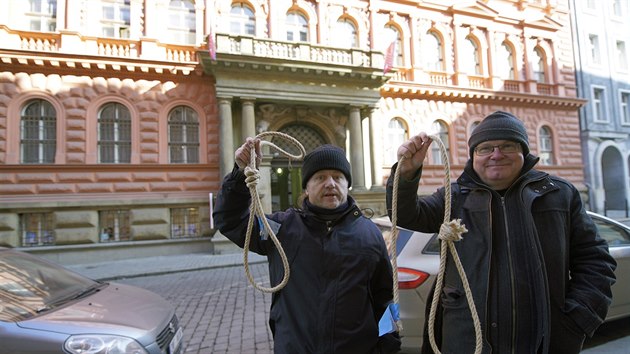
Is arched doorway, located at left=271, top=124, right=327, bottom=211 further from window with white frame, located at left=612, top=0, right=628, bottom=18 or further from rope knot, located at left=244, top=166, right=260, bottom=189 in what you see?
window with white frame, located at left=612, top=0, right=628, bottom=18

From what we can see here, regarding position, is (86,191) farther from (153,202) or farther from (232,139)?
(232,139)

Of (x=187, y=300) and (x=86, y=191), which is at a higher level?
(x=86, y=191)

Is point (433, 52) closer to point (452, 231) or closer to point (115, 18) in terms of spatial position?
point (115, 18)

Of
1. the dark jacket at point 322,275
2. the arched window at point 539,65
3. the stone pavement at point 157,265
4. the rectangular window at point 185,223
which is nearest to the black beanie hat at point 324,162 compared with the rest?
the dark jacket at point 322,275

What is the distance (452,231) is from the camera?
1.63 metres

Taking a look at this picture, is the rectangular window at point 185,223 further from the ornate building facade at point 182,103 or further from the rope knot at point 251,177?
the rope knot at point 251,177

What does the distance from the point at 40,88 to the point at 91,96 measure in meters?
1.49

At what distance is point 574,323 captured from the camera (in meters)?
1.71

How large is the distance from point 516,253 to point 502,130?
0.61m

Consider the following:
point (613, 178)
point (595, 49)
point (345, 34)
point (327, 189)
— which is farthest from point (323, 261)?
point (595, 49)

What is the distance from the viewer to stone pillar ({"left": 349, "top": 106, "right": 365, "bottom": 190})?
14.2 metres

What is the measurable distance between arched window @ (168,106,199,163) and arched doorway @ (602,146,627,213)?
76.8 ft

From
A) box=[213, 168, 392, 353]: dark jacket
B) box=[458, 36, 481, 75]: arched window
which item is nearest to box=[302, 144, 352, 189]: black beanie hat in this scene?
box=[213, 168, 392, 353]: dark jacket

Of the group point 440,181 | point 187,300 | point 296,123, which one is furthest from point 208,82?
point 440,181
